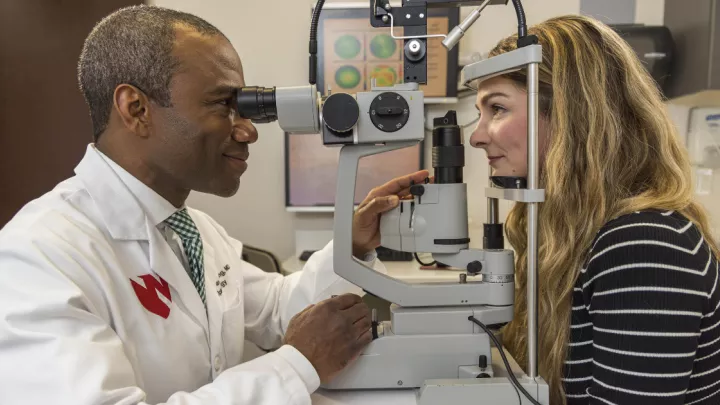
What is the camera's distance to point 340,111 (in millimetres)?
736

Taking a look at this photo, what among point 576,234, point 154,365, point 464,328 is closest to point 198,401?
point 154,365

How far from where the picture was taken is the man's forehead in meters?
0.89

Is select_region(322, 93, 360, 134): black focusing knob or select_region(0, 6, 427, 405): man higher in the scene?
select_region(322, 93, 360, 134): black focusing knob

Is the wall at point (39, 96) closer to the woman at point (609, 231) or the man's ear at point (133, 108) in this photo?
the man's ear at point (133, 108)

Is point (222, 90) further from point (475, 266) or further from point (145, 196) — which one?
point (475, 266)

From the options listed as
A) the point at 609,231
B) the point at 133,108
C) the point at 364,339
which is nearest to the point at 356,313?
the point at 364,339

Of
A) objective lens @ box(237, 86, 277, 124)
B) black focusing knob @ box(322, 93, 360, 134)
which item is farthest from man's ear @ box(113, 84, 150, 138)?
black focusing knob @ box(322, 93, 360, 134)

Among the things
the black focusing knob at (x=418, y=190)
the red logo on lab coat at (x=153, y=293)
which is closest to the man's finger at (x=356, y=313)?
the black focusing knob at (x=418, y=190)

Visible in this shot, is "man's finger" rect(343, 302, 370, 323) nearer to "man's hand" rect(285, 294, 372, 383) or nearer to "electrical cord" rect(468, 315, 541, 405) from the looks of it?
"man's hand" rect(285, 294, 372, 383)

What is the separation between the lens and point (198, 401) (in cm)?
69

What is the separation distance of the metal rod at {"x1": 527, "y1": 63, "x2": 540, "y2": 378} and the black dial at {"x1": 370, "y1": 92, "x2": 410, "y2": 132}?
0.62 feet

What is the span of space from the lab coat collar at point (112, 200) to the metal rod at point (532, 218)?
69cm

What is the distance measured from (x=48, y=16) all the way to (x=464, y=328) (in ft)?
7.03

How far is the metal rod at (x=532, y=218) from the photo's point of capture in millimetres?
693
